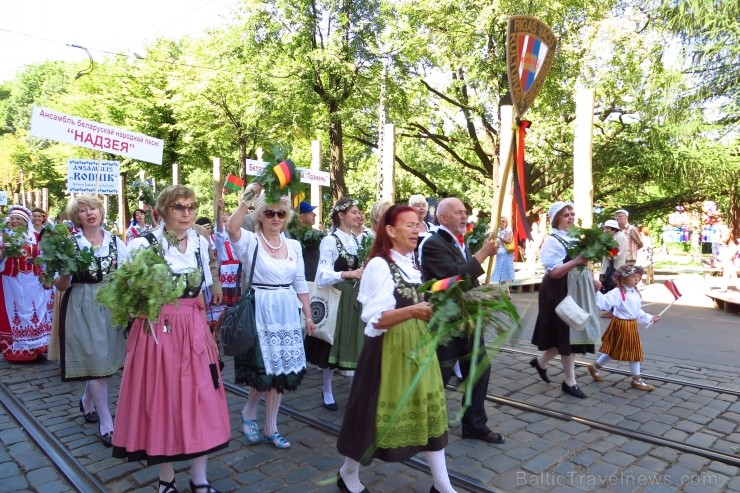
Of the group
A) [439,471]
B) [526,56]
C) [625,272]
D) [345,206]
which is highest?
[526,56]

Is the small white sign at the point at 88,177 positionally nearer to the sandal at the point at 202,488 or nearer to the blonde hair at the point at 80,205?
the blonde hair at the point at 80,205

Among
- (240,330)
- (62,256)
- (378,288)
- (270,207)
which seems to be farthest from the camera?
(62,256)

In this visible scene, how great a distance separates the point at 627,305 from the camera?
19.9 feet

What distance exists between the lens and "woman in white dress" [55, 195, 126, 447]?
4.45 metres

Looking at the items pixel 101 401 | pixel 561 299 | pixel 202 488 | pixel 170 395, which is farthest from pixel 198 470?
pixel 561 299

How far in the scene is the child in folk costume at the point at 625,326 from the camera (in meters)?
5.93

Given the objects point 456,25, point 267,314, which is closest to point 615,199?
point 456,25

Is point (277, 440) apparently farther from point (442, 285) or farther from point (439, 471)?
point (442, 285)

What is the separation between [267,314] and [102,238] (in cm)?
175

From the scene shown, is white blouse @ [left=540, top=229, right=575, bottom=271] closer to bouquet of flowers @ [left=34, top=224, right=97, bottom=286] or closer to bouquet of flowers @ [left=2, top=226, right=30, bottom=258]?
bouquet of flowers @ [left=34, top=224, right=97, bottom=286]

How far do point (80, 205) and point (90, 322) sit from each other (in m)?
0.98

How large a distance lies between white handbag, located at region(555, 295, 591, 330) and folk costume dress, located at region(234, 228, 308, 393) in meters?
2.68

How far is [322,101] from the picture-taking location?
62.3 feet

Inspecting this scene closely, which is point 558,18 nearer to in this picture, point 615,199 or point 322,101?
point 615,199
